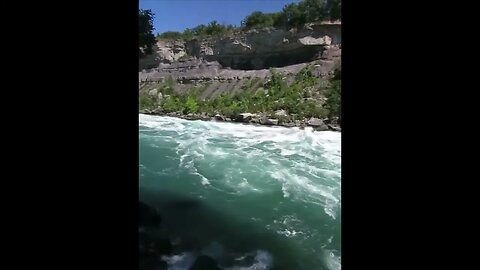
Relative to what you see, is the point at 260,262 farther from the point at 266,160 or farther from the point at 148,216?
the point at 266,160

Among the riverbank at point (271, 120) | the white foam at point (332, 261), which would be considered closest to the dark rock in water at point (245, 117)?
the riverbank at point (271, 120)

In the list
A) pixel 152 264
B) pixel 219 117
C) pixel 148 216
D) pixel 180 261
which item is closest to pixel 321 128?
pixel 219 117

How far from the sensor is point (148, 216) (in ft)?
24.5

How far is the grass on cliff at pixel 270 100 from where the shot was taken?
21953mm

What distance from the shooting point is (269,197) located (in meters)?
8.93

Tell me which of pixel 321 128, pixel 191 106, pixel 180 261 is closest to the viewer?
pixel 180 261

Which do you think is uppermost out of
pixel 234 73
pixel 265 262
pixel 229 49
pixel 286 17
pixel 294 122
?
pixel 286 17

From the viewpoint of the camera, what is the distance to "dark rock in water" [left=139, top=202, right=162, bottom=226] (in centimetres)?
717

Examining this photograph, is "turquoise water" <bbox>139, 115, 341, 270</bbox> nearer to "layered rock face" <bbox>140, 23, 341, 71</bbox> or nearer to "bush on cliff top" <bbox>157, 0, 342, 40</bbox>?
"layered rock face" <bbox>140, 23, 341, 71</bbox>

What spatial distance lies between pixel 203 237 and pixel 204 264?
1.01 metres

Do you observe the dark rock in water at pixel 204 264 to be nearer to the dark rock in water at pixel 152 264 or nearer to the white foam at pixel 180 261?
the white foam at pixel 180 261
